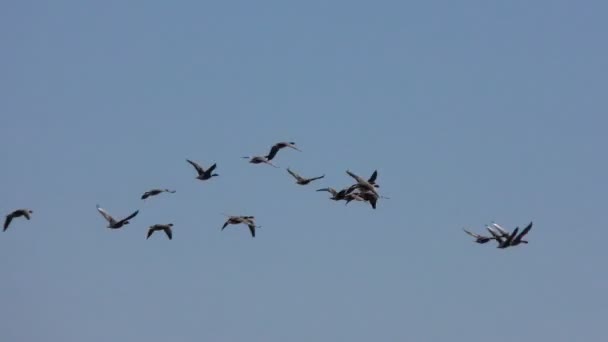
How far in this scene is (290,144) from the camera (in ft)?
296

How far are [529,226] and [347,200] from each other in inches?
459

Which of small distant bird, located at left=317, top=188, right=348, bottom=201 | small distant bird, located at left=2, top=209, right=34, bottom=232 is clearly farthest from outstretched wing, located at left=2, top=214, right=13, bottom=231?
small distant bird, located at left=317, top=188, right=348, bottom=201

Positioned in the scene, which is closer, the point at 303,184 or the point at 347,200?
the point at 347,200

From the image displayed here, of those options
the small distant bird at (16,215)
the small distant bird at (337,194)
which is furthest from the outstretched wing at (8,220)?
the small distant bird at (337,194)

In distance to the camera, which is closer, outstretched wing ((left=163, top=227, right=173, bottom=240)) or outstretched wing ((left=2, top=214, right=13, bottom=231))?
outstretched wing ((left=2, top=214, right=13, bottom=231))

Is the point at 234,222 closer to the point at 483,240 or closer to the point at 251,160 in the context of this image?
the point at 251,160

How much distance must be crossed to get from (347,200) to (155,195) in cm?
1322

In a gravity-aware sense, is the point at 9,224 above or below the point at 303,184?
below

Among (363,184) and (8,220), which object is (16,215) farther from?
(363,184)

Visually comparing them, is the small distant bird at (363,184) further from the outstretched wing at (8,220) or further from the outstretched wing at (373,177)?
the outstretched wing at (8,220)

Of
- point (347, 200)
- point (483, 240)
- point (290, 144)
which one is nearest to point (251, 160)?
point (290, 144)

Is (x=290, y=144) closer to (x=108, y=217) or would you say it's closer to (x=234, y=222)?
(x=234, y=222)

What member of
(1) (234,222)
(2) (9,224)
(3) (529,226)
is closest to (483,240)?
(3) (529,226)

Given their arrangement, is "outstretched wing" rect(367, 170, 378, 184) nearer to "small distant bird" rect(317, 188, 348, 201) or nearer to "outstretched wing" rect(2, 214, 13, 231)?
"small distant bird" rect(317, 188, 348, 201)
